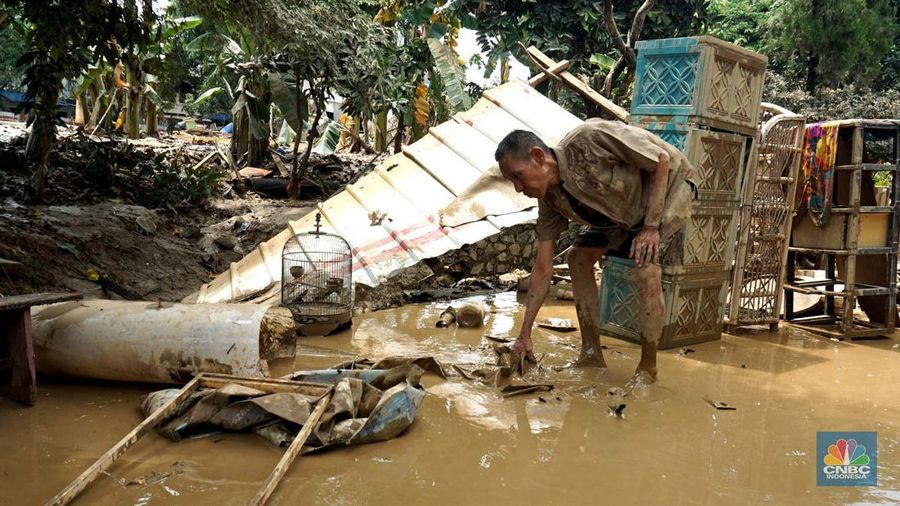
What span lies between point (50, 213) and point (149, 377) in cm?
467

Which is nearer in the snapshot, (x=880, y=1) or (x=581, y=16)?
(x=581, y=16)

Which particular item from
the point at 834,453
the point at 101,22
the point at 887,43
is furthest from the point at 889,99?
the point at 101,22

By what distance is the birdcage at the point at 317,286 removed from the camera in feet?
17.4

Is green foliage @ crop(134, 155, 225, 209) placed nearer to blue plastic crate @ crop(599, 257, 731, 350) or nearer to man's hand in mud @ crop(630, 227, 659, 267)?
blue plastic crate @ crop(599, 257, 731, 350)

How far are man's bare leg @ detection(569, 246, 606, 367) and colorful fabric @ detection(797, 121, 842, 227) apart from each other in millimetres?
2510

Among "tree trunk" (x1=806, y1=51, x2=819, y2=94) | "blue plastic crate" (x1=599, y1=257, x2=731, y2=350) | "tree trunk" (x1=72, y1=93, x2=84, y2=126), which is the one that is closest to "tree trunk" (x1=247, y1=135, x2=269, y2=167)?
"tree trunk" (x1=72, y1=93, x2=84, y2=126)

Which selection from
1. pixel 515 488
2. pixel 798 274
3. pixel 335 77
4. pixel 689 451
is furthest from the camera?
pixel 335 77

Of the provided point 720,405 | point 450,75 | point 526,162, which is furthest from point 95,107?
point 720,405

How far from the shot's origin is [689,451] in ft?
10.5

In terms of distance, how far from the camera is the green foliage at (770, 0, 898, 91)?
13.3 m

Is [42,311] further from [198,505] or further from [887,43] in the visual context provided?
[887,43]

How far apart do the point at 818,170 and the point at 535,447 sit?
4056mm

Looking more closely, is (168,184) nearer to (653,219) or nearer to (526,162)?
(526,162)

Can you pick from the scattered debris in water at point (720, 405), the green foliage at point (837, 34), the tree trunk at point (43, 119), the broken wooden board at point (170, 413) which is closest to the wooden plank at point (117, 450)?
the broken wooden board at point (170, 413)
